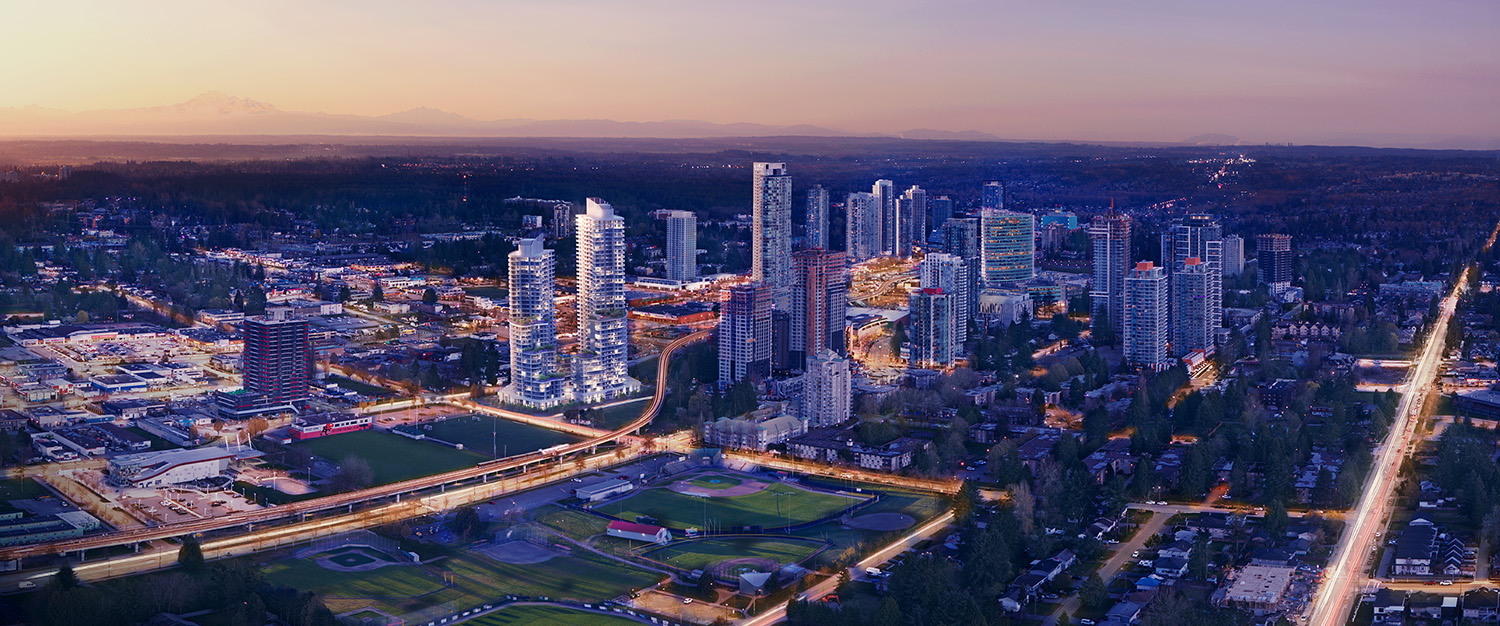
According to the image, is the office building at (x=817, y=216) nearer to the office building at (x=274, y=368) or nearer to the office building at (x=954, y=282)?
the office building at (x=954, y=282)

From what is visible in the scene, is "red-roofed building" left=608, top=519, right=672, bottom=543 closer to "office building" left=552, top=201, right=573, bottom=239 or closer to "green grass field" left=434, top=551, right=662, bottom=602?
"green grass field" left=434, top=551, right=662, bottom=602

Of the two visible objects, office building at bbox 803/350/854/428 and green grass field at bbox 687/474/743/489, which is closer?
green grass field at bbox 687/474/743/489

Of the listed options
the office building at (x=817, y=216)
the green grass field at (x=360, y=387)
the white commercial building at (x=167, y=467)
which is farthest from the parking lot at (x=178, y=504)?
the office building at (x=817, y=216)

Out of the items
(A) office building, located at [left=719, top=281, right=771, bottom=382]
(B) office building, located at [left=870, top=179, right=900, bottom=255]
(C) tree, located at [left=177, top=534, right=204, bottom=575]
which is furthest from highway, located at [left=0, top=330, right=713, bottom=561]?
(B) office building, located at [left=870, top=179, right=900, bottom=255]

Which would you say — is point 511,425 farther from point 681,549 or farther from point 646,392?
point 681,549

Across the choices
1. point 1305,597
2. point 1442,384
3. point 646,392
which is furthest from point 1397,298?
point 1305,597

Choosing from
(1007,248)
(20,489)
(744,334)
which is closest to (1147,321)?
(744,334)
